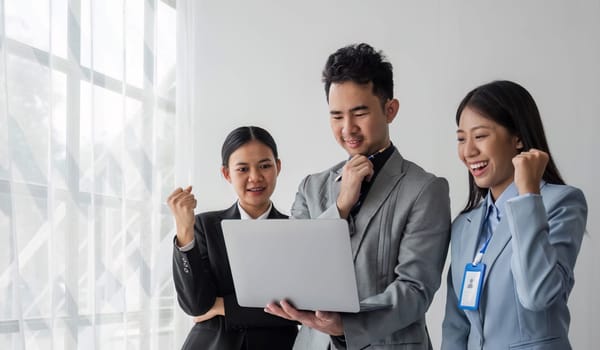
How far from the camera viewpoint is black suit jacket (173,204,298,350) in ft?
7.44

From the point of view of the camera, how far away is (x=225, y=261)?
7.76 ft

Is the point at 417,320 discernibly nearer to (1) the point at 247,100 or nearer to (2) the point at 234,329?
(2) the point at 234,329

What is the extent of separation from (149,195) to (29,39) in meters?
1.13

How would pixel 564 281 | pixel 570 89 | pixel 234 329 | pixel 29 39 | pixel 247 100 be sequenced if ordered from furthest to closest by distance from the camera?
pixel 247 100 < pixel 570 89 < pixel 29 39 < pixel 234 329 < pixel 564 281

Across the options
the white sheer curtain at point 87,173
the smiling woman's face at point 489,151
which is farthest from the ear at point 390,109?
the white sheer curtain at point 87,173

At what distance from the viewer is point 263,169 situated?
244 cm

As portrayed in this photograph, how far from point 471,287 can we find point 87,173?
1810 millimetres

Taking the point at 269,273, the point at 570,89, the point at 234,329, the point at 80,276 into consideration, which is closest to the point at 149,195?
the point at 80,276

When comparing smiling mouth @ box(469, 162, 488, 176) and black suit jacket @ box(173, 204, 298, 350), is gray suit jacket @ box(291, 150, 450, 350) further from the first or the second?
black suit jacket @ box(173, 204, 298, 350)

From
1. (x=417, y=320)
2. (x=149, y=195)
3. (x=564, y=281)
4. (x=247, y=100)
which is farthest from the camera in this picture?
(x=247, y=100)

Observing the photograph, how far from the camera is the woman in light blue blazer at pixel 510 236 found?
1687 mm

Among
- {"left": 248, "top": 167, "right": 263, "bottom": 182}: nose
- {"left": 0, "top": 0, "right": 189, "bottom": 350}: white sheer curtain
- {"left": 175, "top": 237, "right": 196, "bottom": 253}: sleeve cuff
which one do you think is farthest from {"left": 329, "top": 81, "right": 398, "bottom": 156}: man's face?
{"left": 0, "top": 0, "right": 189, "bottom": 350}: white sheer curtain

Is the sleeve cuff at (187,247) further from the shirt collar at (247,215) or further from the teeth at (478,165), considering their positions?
the teeth at (478,165)

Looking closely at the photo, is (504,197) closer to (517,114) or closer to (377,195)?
(517,114)
